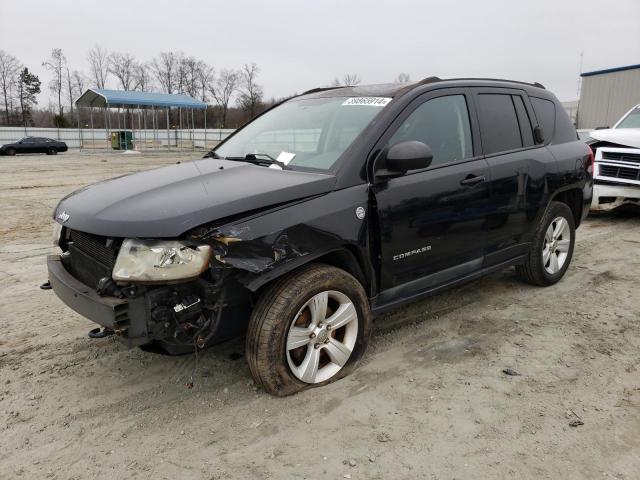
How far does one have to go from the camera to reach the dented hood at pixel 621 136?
8023 mm

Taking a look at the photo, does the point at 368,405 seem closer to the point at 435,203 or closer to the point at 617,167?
the point at 435,203

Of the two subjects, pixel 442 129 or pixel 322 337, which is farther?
pixel 442 129

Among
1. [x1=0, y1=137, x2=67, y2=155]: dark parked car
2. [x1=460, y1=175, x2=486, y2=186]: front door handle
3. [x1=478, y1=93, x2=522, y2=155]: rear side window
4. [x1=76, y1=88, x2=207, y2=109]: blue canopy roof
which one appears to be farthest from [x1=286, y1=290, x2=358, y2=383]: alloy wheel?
[x1=0, y1=137, x2=67, y2=155]: dark parked car

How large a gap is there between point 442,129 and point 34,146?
116ft

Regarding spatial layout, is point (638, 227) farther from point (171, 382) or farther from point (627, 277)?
point (171, 382)

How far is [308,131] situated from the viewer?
369 centimetres

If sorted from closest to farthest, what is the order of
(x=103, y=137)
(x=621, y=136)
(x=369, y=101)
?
(x=369, y=101), (x=621, y=136), (x=103, y=137)

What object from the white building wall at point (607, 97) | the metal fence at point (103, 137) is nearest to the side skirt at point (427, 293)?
the white building wall at point (607, 97)

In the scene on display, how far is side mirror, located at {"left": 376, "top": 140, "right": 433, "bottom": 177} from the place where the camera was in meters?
3.13

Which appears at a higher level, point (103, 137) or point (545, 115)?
point (103, 137)

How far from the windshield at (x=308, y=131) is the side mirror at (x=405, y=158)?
0.31m

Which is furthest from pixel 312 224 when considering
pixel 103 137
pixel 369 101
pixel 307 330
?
pixel 103 137

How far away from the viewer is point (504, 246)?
4238mm

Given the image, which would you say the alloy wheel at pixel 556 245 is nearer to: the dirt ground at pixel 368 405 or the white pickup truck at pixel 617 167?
the dirt ground at pixel 368 405
